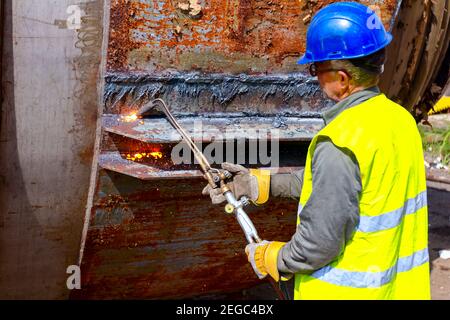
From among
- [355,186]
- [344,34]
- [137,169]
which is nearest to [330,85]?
[344,34]

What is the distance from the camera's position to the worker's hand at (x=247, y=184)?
8.64 ft

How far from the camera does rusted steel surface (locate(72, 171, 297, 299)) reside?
2.71 metres

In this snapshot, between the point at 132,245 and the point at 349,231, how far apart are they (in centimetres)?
108

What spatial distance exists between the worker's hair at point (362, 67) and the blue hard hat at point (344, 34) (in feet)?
0.07

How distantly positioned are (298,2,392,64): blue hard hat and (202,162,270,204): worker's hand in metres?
0.58

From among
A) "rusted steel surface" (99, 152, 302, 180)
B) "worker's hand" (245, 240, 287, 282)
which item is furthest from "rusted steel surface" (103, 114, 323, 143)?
"worker's hand" (245, 240, 287, 282)

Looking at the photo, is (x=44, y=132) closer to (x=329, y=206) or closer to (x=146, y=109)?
(x=146, y=109)

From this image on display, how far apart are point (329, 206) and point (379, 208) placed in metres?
0.19

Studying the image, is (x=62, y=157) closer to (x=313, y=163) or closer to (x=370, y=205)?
(x=313, y=163)

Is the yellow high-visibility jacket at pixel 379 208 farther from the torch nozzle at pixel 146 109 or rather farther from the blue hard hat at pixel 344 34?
the torch nozzle at pixel 146 109

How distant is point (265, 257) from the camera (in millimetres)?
2408

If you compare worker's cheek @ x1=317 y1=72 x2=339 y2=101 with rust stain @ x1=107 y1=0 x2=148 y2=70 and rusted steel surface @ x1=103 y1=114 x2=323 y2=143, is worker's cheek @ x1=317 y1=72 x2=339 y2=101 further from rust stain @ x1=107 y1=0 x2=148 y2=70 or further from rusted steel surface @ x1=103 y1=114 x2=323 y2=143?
rust stain @ x1=107 y1=0 x2=148 y2=70

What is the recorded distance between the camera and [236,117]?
2.77 m

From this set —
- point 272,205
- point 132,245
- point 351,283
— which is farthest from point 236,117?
point 351,283
